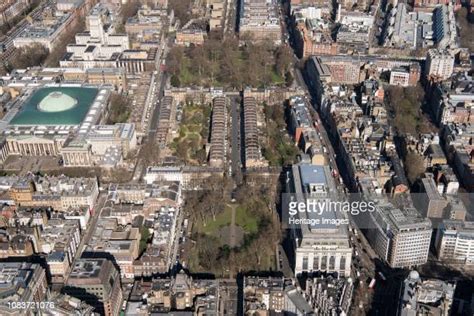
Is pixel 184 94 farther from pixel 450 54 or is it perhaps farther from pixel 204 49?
pixel 450 54

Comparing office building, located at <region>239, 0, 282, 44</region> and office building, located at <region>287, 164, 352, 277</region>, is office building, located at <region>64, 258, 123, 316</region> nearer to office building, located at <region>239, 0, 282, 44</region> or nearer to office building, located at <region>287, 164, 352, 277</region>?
office building, located at <region>287, 164, 352, 277</region>

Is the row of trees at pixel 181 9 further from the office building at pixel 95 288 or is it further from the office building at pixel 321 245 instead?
the office building at pixel 95 288

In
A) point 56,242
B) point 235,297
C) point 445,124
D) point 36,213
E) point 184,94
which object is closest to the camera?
point 235,297

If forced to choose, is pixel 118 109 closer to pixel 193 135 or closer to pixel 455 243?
pixel 193 135

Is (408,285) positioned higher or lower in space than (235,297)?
higher

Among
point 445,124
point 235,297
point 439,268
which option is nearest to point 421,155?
point 445,124

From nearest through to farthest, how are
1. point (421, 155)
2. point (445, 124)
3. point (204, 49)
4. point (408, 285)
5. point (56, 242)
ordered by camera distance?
point (408, 285), point (56, 242), point (421, 155), point (445, 124), point (204, 49)

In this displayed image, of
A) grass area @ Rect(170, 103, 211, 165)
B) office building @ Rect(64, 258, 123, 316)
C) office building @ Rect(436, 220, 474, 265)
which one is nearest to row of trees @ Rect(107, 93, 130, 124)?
grass area @ Rect(170, 103, 211, 165)

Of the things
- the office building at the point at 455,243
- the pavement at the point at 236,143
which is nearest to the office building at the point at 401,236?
the office building at the point at 455,243
